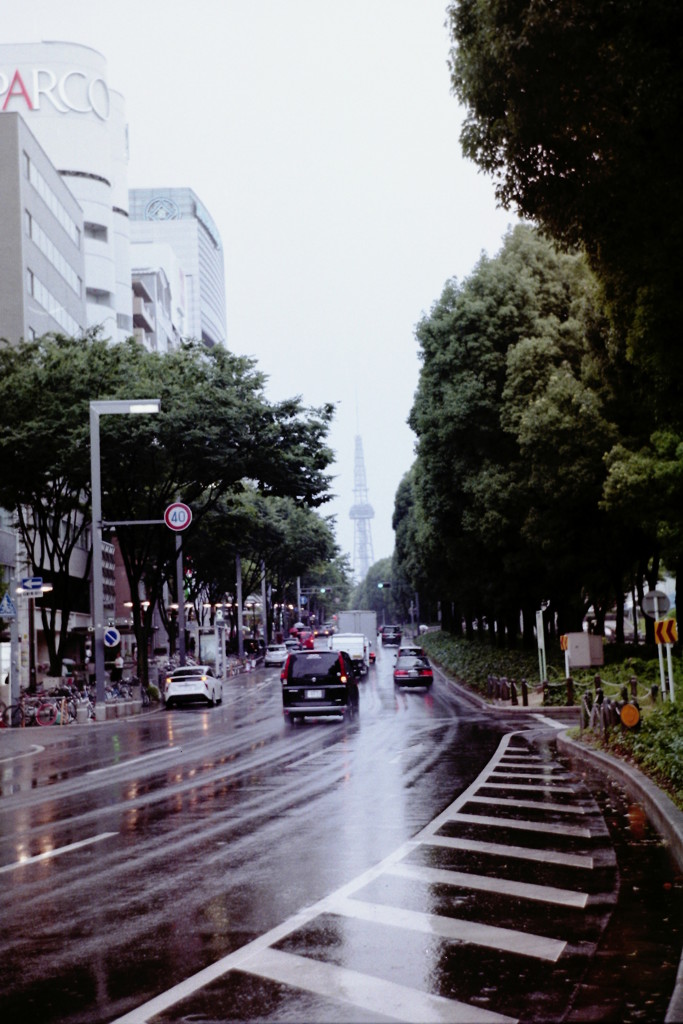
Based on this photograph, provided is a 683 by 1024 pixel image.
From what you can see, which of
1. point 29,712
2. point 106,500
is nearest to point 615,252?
point 29,712

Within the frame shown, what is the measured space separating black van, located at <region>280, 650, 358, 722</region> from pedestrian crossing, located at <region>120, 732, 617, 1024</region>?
21.4 meters

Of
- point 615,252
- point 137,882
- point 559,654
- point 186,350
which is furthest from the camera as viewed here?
point 559,654

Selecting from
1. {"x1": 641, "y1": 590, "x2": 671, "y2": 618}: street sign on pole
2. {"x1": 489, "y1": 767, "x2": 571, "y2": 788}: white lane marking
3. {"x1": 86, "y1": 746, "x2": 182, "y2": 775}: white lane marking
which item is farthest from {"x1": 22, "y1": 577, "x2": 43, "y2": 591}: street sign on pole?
{"x1": 489, "y1": 767, "x2": 571, "y2": 788}: white lane marking

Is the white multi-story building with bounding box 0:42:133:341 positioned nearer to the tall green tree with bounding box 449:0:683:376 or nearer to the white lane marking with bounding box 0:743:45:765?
the white lane marking with bounding box 0:743:45:765

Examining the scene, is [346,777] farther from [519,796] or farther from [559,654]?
[559,654]

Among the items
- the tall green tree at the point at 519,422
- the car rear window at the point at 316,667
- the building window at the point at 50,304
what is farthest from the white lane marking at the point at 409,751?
the building window at the point at 50,304

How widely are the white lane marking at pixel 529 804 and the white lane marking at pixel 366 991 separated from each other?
754 centimetres

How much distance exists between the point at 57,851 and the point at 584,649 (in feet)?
86.7

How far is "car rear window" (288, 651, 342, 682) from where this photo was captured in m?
34.4

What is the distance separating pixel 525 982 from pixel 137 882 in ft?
14.9

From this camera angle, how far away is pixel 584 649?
37.0 metres

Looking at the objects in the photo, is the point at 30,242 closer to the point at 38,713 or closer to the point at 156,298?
the point at 38,713

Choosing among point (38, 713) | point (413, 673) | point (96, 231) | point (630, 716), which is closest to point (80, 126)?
point (96, 231)

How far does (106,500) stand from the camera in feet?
148
